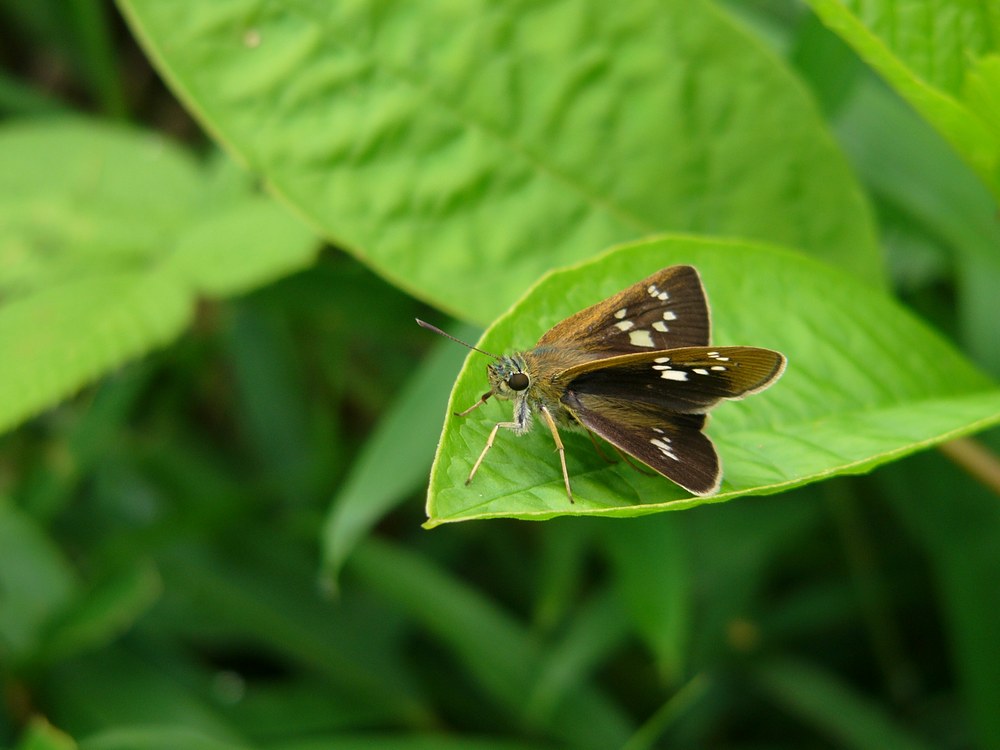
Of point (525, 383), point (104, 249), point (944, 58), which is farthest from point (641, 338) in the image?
point (104, 249)

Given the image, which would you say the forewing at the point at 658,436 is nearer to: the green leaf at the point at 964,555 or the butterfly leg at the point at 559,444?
the butterfly leg at the point at 559,444

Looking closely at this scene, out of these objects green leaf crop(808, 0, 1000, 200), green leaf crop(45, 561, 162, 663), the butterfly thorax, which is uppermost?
green leaf crop(808, 0, 1000, 200)

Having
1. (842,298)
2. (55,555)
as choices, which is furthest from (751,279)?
(55,555)

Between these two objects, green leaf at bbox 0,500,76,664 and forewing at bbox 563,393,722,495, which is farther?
green leaf at bbox 0,500,76,664

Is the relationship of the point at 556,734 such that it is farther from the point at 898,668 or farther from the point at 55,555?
the point at 55,555

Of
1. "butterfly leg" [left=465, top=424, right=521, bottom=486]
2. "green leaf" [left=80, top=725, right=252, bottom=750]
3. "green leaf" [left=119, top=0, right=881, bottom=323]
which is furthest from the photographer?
"green leaf" [left=80, top=725, right=252, bottom=750]

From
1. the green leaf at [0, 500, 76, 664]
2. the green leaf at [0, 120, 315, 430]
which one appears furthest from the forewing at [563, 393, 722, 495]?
the green leaf at [0, 500, 76, 664]

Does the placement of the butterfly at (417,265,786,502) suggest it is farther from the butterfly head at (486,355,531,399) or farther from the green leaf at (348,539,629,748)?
the green leaf at (348,539,629,748)
